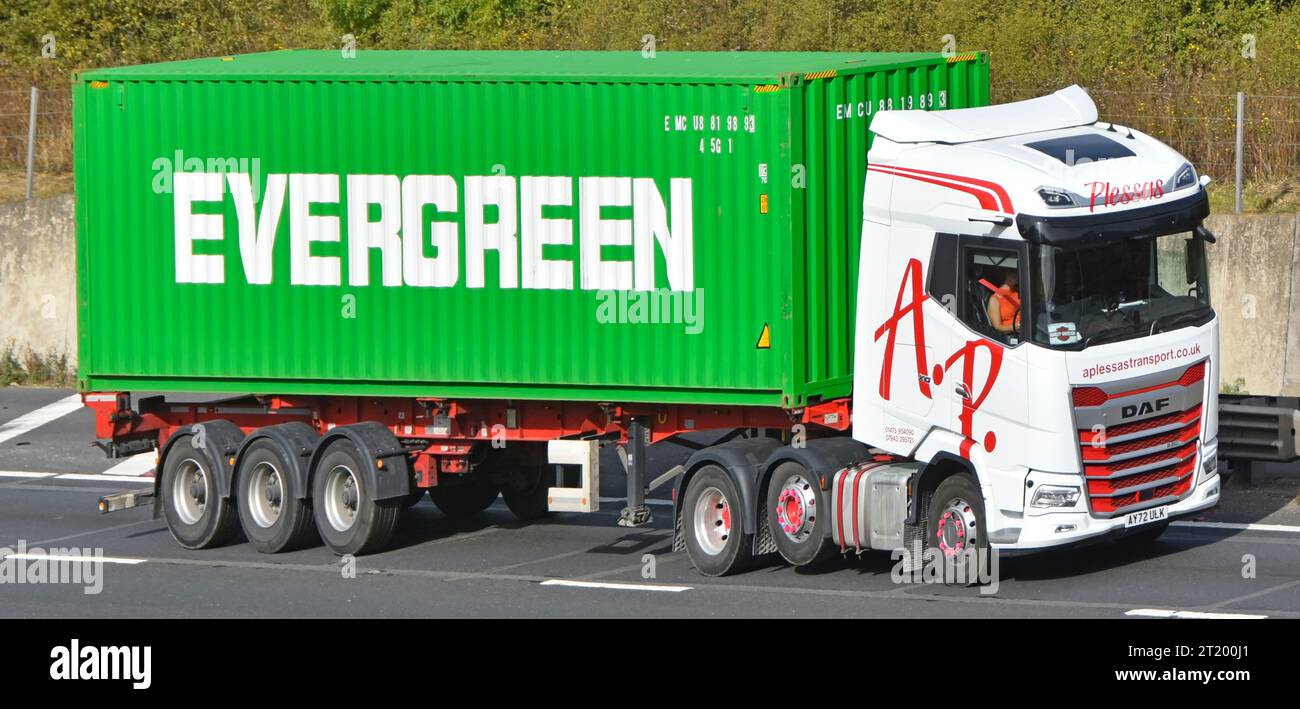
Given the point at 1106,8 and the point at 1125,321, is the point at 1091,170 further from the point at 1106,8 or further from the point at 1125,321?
the point at 1106,8

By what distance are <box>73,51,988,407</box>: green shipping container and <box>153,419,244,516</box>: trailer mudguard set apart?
1.40 feet

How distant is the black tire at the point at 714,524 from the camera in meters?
15.4

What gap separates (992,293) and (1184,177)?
1.64 metres

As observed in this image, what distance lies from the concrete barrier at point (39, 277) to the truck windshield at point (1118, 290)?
17.6 meters

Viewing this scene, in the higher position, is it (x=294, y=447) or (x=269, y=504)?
(x=294, y=447)

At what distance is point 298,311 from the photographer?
16719 millimetres

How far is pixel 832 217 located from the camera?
50.1ft

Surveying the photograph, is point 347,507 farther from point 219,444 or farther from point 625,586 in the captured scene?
point 625,586

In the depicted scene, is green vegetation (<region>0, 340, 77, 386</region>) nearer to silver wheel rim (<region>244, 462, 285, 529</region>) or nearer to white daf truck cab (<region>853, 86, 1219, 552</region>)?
silver wheel rim (<region>244, 462, 285, 529</region>)

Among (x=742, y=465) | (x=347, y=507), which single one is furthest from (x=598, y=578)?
(x=347, y=507)

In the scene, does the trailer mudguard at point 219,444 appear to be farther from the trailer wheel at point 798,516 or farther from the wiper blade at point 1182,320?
the wiper blade at point 1182,320

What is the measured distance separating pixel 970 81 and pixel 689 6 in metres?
→ 16.2

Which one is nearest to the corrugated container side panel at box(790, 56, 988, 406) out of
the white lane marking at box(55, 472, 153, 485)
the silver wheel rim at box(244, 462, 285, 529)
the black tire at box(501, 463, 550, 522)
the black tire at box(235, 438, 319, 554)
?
the black tire at box(501, 463, 550, 522)

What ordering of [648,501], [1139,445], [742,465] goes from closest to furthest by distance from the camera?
[1139,445] → [742,465] → [648,501]
